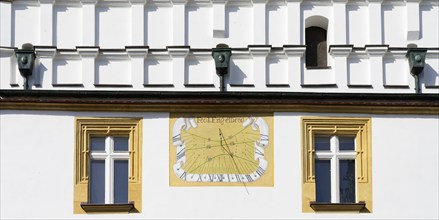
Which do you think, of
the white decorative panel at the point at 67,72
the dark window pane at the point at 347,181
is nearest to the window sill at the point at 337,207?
the dark window pane at the point at 347,181

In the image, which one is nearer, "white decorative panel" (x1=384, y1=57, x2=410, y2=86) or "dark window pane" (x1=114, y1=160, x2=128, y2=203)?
"dark window pane" (x1=114, y1=160, x2=128, y2=203)

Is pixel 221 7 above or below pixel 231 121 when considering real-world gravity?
above

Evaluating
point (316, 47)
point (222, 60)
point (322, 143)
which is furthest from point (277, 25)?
point (322, 143)

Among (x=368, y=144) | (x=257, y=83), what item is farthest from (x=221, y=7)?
(x=368, y=144)

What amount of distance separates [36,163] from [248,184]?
135 inches

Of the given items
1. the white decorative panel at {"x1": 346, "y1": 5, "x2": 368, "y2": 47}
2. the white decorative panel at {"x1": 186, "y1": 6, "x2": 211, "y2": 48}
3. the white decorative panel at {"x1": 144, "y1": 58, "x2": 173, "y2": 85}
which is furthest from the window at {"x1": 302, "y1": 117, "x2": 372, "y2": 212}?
the white decorative panel at {"x1": 144, "y1": 58, "x2": 173, "y2": 85}

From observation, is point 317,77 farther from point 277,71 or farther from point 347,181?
point 347,181

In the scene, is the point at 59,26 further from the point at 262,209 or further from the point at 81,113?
the point at 262,209

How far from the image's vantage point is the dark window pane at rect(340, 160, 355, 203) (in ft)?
95.9

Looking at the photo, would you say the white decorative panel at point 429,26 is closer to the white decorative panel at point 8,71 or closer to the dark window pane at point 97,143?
the dark window pane at point 97,143

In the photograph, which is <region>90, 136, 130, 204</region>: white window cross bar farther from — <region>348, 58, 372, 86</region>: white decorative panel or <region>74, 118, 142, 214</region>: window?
<region>348, 58, 372, 86</region>: white decorative panel

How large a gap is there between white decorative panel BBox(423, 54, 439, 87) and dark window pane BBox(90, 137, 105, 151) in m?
5.34

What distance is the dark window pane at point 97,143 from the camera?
→ 29312 millimetres

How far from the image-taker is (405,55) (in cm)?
2941
